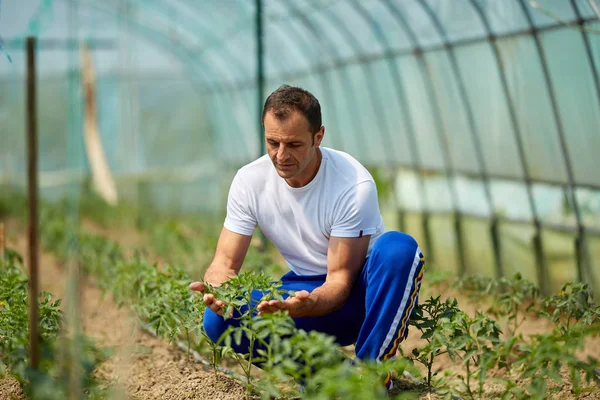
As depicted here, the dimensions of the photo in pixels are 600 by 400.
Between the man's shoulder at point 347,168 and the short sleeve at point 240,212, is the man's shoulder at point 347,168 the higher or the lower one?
the higher one

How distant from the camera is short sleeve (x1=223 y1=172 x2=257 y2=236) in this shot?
2668 mm

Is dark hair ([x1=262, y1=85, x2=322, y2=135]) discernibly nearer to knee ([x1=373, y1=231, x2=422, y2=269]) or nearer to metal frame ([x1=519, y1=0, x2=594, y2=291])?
knee ([x1=373, y1=231, x2=422, y2=269])

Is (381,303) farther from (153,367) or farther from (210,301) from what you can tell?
(153,367)

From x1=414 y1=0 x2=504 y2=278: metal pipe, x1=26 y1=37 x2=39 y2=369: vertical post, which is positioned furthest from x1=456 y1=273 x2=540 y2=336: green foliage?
x1=414 y1=0 x2=504 y2=278: metal pipe

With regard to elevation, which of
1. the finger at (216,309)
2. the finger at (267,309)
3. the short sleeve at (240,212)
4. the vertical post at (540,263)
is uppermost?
the short sleeve at (240,212)

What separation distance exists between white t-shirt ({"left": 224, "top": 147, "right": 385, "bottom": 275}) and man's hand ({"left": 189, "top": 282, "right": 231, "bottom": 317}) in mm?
311

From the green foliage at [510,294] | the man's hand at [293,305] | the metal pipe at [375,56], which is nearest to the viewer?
the man's hand at [293,305]

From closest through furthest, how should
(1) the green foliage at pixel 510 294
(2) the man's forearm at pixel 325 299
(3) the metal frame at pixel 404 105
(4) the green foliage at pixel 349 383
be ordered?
1. (4) the green foliage at pixel 349 383
2. (2) the man's forearm at pixel 325 299
3. (1) the green foliage at pixel 510 294
4. (3) the metal frame at pixel 404 105

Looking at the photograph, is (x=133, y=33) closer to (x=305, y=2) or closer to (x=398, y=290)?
(x=305, y=2)

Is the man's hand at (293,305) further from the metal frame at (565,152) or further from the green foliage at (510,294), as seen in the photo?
the metal frame at (565,152)

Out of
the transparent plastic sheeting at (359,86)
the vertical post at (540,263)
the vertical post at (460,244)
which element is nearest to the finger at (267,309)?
the transparent plastic sheeting at (359,86)

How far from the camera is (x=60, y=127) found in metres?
9.26

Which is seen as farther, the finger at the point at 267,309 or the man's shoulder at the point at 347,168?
the man's shoulder at the point at 347,168

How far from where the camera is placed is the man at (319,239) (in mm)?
2422
